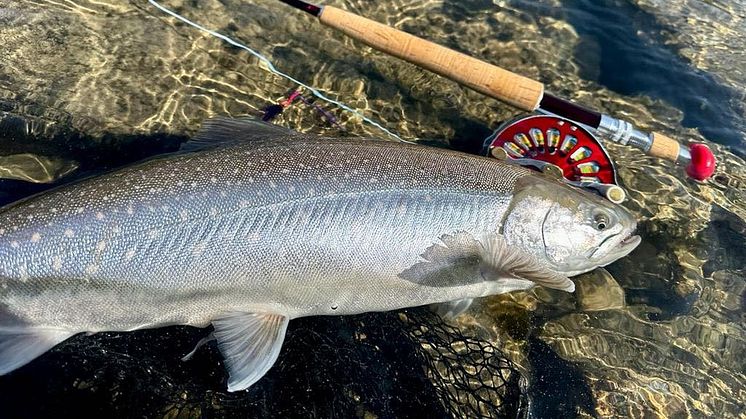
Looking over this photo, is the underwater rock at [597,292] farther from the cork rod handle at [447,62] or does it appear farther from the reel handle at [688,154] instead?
the cork rod handle at [447,62]

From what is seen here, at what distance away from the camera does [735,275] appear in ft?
14.1

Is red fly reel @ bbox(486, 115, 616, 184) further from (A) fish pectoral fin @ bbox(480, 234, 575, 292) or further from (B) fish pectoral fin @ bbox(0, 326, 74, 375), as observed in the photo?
(B) fish pectoral fin @ bbox(0, 326, 74, 375)

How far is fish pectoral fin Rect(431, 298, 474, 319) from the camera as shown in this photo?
3.40 meters

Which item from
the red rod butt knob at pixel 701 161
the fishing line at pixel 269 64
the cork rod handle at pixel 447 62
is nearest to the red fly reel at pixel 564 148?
the cork rod handle at pixel 447 62

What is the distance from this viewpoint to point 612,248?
10.7ft

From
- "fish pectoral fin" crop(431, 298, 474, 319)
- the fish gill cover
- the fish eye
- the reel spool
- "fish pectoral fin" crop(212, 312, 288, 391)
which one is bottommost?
the fish gill cover

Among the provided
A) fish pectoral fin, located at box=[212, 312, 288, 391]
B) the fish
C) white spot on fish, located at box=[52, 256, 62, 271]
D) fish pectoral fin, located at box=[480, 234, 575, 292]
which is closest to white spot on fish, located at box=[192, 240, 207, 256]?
the fish

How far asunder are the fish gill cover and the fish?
0.36m

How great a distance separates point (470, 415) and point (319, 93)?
3135 millimetres

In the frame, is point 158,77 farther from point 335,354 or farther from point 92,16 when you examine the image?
point 335,354

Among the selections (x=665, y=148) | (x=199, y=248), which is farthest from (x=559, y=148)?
(x=199, y=248)

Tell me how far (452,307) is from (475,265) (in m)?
0.50

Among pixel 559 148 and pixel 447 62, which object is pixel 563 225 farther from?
pixel 447 62

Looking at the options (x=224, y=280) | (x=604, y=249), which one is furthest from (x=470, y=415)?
(x=224, y=280)
